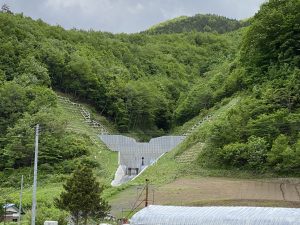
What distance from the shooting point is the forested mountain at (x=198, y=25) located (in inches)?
4889

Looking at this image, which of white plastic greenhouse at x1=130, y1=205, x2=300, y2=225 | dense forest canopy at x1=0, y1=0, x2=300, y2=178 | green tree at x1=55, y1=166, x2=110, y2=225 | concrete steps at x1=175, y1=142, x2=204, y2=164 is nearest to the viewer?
white plastic greenhouse at x1=130, y1=205, x2=300, y2=225

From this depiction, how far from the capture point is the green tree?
2480cm

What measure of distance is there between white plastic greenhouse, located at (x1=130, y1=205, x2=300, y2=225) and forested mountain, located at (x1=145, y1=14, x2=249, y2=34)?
104m

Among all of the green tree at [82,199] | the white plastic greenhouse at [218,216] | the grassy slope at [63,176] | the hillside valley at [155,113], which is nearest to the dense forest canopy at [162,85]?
the hillside valley at [155,113]

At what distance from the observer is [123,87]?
64.2 metres

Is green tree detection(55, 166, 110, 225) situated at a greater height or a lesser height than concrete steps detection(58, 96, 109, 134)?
lesser

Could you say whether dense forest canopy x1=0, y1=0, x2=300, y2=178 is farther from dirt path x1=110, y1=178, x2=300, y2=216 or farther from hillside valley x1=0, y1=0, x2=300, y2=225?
dirt path x1=110, y1=178, x2=300, y2=216

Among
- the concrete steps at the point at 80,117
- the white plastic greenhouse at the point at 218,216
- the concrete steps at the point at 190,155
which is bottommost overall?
the white plastic greenhouse at the point at 218,216

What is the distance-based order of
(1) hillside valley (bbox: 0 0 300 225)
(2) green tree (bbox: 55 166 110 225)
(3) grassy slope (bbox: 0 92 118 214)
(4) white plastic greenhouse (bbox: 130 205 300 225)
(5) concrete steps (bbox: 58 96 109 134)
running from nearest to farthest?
(4) white plastic greenhouse (bbox: 130 205 300 225) → (2) green tree (bbox: 55 166 110 225) → (1) hillside valley (bbox: 0 0 300 225) → (3) grassy slope (bbox: 0 92 118 214) → (5) concrete steps (bbox: 58 96 109 134)

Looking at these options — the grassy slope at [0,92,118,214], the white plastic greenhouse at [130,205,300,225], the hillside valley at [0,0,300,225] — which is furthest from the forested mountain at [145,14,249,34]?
the white plastic greenhouse at [130,205,300,225]

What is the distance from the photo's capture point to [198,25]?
129375mm

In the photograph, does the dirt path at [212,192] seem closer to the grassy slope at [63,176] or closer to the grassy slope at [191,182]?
the grassy slope at [191,182]

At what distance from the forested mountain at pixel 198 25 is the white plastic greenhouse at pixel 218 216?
10406 centimetres

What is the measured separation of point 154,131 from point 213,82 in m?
9.35
